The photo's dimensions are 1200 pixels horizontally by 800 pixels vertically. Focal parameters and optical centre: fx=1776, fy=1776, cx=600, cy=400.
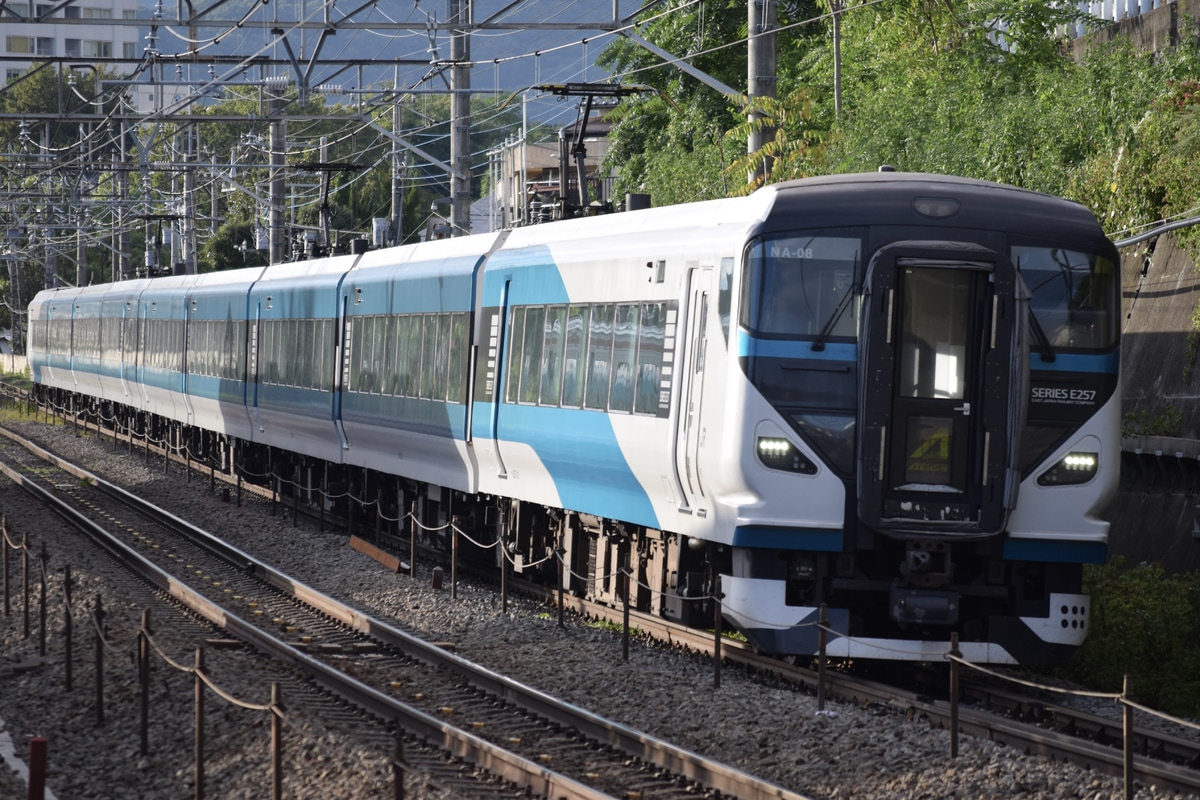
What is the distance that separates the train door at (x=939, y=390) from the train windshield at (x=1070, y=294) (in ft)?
1.08

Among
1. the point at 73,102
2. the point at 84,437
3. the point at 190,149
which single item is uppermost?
the point at 73,102

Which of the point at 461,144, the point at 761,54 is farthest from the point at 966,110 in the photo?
the point at 761,54

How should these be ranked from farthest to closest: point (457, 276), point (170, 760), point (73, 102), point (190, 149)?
1. point (73, 102)
2. point (190, 149)
3. point (457, 276)
4. point (170, 760)

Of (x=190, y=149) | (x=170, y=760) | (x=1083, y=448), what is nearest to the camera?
(x=170, y=760)

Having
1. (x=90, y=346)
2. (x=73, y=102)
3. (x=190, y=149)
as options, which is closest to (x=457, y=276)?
(x=190, y=149)

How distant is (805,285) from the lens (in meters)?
10.9

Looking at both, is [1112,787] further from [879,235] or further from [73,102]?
[73,102]

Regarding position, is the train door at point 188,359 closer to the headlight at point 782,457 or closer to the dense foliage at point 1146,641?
the dense foliage at point 1146,641

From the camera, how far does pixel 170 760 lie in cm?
1029

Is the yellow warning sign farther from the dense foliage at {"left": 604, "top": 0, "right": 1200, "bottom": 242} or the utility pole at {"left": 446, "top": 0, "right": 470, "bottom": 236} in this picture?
the utility pole at {"left": 446, "top": 0, "right": 470, "bottom": 236}

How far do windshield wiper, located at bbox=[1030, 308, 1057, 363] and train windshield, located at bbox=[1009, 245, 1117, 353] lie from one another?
16 millimetres

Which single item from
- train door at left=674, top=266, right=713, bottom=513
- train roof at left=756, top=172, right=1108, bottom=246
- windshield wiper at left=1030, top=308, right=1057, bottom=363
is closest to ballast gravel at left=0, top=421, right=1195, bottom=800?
train door at left=674, top=266, right=713, bottom=513

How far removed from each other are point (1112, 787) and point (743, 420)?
11.1ft

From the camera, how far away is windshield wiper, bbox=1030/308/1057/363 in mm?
10969
